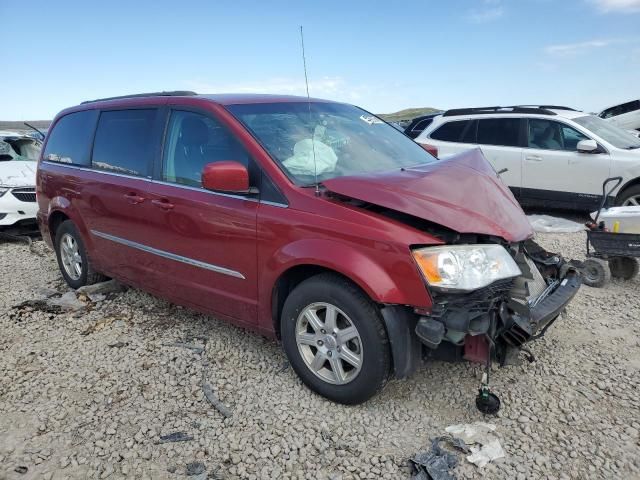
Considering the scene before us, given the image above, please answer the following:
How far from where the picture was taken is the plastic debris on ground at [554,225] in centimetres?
708

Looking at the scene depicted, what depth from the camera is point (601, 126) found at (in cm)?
772

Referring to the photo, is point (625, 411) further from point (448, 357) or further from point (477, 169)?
point (477, 169)

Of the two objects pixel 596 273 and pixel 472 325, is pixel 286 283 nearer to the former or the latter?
pixel 472 325

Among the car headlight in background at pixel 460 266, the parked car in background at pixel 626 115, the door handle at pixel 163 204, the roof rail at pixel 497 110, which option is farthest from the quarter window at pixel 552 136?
the parked car in background at pixel 626 115

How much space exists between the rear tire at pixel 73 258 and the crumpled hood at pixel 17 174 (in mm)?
2964

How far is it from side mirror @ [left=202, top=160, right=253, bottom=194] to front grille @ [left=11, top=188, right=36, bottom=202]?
5635 mm

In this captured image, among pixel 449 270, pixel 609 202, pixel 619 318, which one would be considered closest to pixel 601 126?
pixel 609 202

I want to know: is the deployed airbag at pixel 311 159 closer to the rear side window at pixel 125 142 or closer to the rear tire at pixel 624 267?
the rear side window at pixel 125 142

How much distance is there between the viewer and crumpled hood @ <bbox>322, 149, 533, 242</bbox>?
2.62 m

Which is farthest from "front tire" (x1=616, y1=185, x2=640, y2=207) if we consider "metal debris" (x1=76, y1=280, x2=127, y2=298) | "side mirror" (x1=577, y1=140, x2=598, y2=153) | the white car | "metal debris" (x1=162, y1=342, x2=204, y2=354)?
the white car

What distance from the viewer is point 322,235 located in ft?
9.13

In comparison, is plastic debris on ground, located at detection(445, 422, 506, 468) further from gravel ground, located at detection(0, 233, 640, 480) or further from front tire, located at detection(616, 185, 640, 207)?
front tire, located at detection(616, 185, 640, 207)

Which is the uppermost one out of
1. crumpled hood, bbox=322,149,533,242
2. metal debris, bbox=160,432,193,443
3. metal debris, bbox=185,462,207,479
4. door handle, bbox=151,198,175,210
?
crumpled hood, bbox=322,149,533,242

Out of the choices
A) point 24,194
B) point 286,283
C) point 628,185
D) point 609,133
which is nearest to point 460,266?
point 286,283
